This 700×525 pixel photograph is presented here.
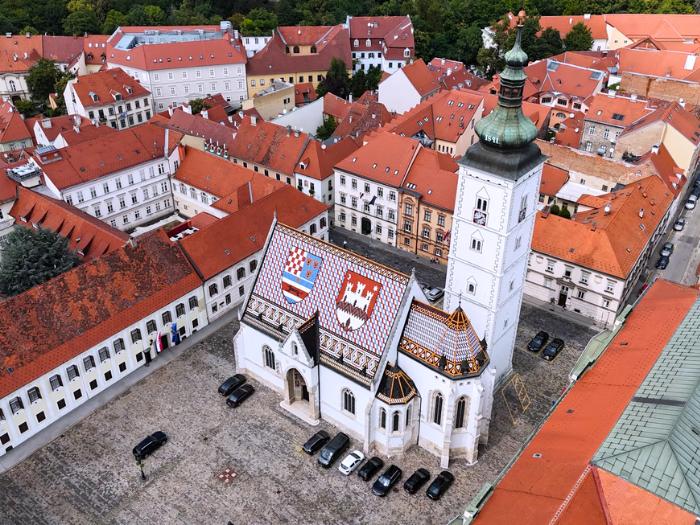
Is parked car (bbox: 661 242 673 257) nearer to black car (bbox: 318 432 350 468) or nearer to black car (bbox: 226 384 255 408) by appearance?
black car (bbox: 318 432 350 468)

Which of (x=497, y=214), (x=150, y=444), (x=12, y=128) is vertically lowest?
(x=150, y=444)

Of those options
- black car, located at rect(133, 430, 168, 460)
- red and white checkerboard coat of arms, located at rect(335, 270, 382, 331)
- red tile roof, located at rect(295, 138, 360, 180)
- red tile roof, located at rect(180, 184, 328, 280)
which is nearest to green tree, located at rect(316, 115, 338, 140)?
red tile roof, located at rect(295, 138, 360, 180)

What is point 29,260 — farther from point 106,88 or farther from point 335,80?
point 335,80

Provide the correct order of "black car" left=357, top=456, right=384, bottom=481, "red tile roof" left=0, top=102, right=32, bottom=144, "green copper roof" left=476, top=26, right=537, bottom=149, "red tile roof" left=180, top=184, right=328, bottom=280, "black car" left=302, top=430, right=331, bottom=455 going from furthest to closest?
"red tile roof" left=0, top=102, right=32, bottom=144 < "red tile roof" left=180, top=184, right=328, bottom=280 < "black car" left=302, top=430, right=331, bottom=455 < "black car" left=357, top=456, right=384, bottom=481 < "green copper roof" left=476, top=26, right=537, bottom=149

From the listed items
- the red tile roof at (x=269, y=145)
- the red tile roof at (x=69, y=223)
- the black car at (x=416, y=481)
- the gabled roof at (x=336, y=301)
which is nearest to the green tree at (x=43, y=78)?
the red tile roof at (x=269, y=145)

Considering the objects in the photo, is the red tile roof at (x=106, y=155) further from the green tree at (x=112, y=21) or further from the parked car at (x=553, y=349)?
the green tree at (x=112, y=21)

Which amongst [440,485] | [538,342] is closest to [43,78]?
[538,342]
